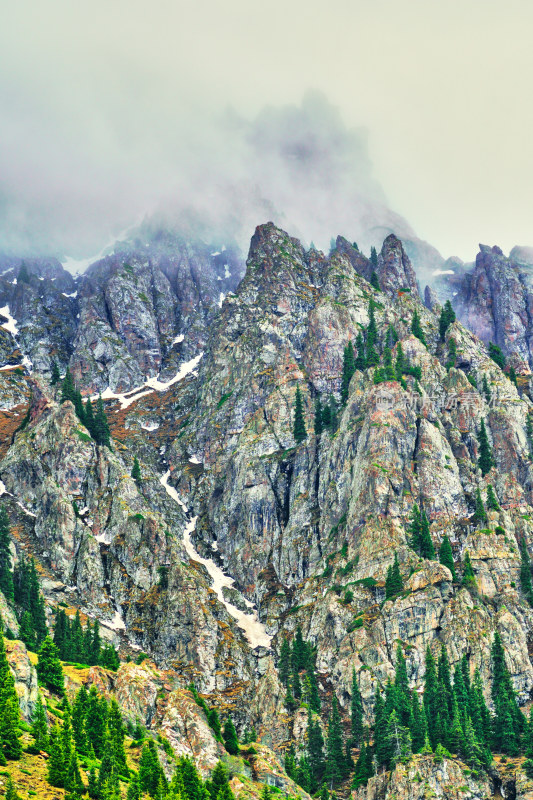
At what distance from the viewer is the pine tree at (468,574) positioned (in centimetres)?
17438

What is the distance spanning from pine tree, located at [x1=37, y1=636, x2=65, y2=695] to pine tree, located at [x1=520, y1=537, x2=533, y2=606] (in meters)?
105

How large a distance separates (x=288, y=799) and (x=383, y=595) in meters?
72.5

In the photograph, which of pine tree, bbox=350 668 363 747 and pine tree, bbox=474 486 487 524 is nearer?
pine tree, bbox=350 668 363 747

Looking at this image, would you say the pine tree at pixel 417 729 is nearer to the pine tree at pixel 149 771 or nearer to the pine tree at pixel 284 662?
the pine tree at pixel 284 662

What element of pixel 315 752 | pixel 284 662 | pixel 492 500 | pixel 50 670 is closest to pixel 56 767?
pixel 50 670

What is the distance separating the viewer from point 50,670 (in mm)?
113375

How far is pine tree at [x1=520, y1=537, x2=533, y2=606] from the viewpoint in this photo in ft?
579

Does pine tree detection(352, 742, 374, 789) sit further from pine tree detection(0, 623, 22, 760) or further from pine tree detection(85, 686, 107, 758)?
pine tree detection(0, 623, 22, 760)

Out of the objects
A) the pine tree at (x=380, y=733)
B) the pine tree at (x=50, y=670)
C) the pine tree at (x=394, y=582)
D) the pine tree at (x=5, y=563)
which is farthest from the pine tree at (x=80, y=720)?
the pine tree at (x=394, y=582)

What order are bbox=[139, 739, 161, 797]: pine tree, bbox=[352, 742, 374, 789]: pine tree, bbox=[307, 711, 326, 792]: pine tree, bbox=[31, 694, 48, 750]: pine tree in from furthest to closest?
1. bbox=[307, 711, 326, 792]: pine tree
2. bbox=[352, 742, 374, 789]: pine tree
3. bbox=[139, 739, 161, 797]: pine tree
4. bbox=[31, 694, 48, 750]: pine tree

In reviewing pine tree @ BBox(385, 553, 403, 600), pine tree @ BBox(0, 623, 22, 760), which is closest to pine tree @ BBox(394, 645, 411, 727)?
pine tree @ BBox(385, 553, 403, 600)

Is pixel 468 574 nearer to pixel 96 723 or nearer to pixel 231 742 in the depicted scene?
pixel 231 742

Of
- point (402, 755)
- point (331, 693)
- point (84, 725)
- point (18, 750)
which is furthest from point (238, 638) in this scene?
point (18, 750)

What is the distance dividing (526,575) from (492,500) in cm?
2065
